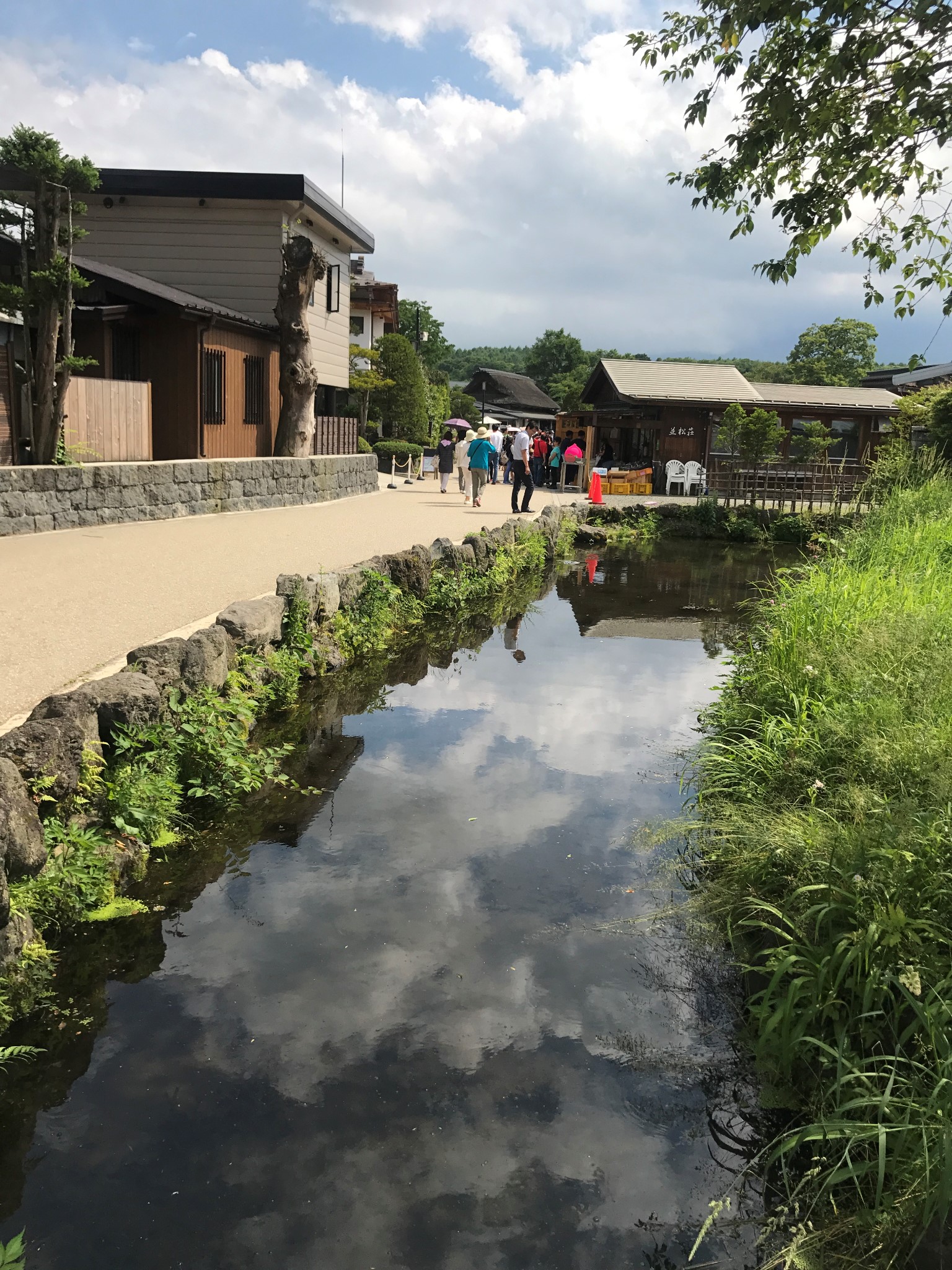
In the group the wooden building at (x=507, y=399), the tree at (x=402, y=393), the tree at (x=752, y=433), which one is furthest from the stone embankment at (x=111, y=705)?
the wooden building at (x=507, y=399)

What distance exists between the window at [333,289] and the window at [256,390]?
4061 mm

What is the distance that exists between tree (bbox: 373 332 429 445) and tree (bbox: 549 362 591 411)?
2179cm

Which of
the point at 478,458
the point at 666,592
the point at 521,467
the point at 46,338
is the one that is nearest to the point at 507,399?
the point at 478,458

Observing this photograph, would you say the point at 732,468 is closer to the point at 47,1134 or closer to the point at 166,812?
the point at 166,812

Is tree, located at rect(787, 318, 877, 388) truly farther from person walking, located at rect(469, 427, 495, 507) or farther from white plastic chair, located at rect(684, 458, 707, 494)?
person walking, located at rect(469, 427, 495, 507)

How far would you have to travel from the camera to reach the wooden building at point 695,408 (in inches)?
1264

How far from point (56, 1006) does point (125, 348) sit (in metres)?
15.5

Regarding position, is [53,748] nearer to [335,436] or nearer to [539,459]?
[335,436]

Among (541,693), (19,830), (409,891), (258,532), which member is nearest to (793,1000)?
(409,891)

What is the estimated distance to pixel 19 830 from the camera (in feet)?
12.3

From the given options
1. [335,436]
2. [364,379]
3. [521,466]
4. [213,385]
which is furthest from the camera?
[364,379]

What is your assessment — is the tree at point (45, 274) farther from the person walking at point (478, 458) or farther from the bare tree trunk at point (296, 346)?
the person walking at point (478, 458)

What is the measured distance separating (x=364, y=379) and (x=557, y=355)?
54874 mm

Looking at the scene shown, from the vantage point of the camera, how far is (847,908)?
11.8 feet
